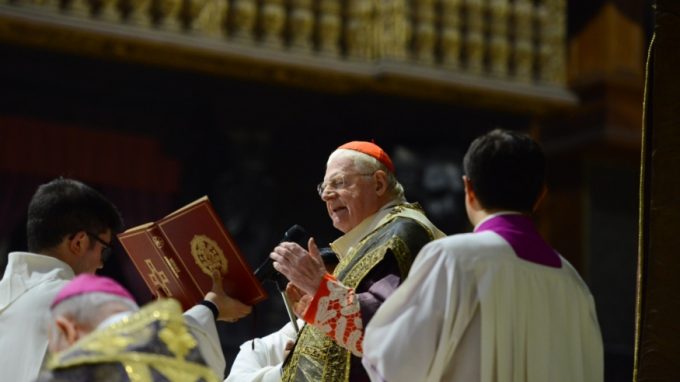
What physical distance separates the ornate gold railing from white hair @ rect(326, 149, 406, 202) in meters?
4.56

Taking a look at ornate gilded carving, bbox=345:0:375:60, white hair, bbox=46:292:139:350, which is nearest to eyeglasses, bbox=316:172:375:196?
white hair, bbox=46:292:139:350

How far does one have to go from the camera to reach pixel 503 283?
3.83 m

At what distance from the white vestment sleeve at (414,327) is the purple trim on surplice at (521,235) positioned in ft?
0.67

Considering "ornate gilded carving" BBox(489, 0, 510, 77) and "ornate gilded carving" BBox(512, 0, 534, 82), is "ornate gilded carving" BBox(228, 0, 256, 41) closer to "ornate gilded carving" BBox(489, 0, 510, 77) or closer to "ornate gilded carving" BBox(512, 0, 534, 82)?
"ornate gilded carving" BBox(489, 0, 510, 77)


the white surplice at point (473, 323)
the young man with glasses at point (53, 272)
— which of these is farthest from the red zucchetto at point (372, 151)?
the white surplice at point (473, 323)

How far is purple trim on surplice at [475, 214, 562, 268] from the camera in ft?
12.7

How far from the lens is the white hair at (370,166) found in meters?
5.09

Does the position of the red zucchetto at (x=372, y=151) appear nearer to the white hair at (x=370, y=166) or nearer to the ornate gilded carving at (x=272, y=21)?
the white hair at (x=370, y=166)

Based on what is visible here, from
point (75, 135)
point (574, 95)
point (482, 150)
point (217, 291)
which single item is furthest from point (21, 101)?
point (482, 150)

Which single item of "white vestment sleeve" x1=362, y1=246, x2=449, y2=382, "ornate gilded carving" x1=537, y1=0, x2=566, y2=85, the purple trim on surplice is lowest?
"white vestment sleeve" x1=362, y1=246, x2=449, y2=382

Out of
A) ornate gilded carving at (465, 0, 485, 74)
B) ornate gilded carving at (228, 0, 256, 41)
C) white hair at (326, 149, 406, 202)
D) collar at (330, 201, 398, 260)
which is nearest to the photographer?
collar at (330, 201, 398, 260)

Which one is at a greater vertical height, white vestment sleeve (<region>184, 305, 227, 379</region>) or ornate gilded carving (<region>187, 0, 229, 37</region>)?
ornate gilded carving (<region>187, 0, 229, 37</region>)

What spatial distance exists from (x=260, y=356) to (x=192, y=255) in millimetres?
679

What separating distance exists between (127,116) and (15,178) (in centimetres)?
103
